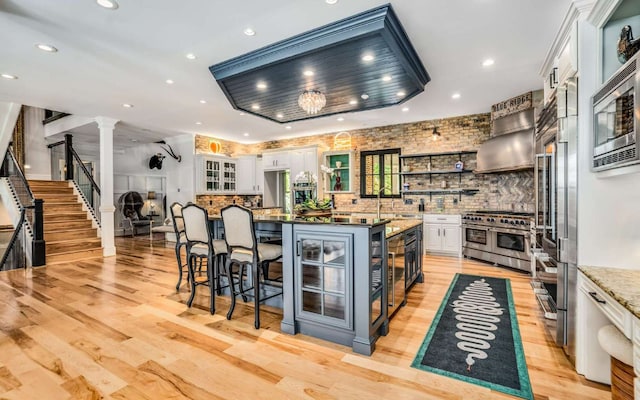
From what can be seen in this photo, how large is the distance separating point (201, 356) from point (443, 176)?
572 centimetres

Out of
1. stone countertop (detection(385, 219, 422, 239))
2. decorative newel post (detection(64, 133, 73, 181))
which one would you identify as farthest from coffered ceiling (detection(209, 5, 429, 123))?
decorative newel post (detection(64, 133, 73, 181))

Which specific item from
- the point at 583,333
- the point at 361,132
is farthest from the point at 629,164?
the point at 361,132

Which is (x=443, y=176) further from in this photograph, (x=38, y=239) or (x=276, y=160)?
(x=38, y=239)

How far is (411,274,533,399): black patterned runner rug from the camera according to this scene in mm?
2094

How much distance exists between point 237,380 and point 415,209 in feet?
18.1

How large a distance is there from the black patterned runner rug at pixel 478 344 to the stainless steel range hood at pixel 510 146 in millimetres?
2333

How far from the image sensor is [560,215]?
2.31 m

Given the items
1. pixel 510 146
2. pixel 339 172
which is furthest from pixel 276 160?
pixel 510 146

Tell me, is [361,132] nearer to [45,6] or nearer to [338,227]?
[338,227]

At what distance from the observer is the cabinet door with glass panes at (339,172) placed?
7.40 meters

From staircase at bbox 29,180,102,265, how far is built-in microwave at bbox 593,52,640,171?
787 centimetres

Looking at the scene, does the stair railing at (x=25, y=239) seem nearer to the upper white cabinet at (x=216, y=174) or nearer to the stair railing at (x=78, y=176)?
the stair railing at (x=78, y=176)

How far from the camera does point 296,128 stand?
7328mm

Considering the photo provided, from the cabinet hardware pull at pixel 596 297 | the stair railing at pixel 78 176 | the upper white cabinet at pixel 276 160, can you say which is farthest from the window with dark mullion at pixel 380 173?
the stair railing at pixel 78 176
